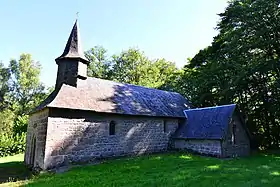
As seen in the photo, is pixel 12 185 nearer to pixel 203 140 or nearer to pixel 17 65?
pixel 203 140

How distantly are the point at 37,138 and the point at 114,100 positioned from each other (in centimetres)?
569

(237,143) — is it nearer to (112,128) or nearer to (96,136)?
(112,128)

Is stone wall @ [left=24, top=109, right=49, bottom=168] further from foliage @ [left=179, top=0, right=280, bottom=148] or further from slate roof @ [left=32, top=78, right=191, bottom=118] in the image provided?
foliage @ [left=179, top=0, right=280, bottom=148]

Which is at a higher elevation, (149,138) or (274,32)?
(274,32)

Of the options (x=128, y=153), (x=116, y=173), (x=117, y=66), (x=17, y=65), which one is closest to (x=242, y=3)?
(x=128, y=153)

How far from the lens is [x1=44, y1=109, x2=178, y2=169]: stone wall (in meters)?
13.0

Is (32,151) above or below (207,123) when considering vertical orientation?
below

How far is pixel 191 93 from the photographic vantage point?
28.0 metres

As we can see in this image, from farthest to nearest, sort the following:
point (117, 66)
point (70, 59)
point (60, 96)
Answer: point (117, 66) < point (70, 59) < point (60, 96)

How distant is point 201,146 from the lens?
56.3ft

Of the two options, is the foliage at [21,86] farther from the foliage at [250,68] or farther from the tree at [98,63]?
the foliage at [250,68]

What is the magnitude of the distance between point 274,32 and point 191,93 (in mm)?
11287

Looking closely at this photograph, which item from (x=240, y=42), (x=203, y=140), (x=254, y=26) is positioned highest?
(x=254, y=26)

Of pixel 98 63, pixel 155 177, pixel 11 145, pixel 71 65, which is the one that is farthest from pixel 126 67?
pixel 155 177
